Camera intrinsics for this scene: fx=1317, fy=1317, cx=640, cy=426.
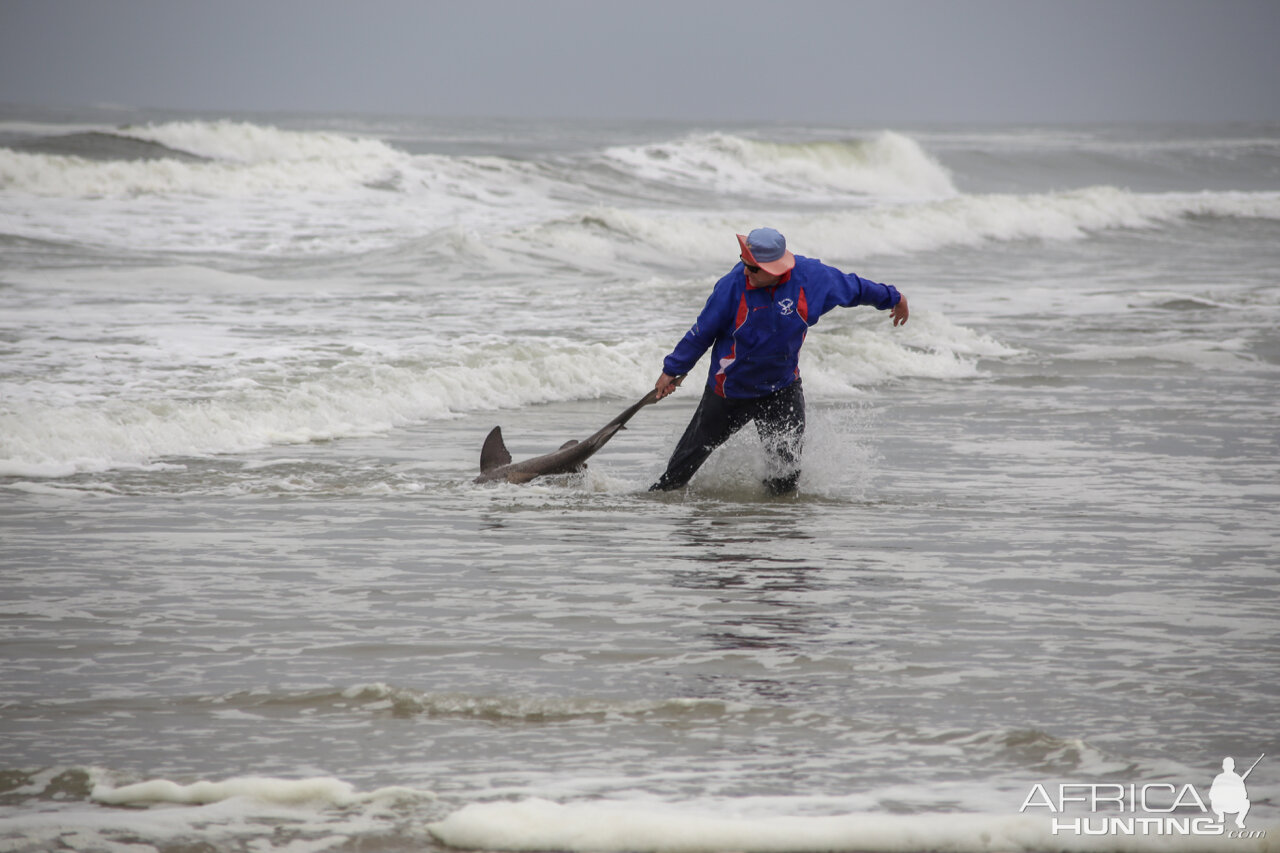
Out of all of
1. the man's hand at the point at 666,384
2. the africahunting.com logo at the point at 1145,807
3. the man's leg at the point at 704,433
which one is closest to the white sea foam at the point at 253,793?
the africahunting.com logo at the point at 1145,807

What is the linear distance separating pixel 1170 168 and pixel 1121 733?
65402mm

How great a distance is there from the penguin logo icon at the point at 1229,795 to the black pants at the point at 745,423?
3822mm

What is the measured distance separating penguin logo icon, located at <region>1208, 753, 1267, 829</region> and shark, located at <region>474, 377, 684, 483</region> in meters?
4.43

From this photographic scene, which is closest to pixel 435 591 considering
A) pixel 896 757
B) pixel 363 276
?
pixel 896 757

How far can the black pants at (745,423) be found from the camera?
736 cm

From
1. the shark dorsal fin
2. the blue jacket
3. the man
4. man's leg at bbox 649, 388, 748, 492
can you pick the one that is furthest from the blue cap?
the shark dorsal fin

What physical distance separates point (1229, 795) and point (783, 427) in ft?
13.3

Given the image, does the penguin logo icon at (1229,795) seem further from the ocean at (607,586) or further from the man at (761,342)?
the man at (761,342)

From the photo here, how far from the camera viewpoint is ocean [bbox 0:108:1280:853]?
359cm

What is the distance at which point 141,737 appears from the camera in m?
3.98

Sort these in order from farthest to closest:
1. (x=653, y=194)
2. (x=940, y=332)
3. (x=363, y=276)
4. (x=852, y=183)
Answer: (x=852, y=183) → (x=653, y=194) → (x=363, y=276) → (x=940, y=332)

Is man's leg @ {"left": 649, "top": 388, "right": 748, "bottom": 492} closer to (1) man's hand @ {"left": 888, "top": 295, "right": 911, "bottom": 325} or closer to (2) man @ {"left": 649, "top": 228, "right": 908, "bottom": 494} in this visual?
(2) man @ {"left": 649, "top": 228, "right": 908, "bottom": 494}

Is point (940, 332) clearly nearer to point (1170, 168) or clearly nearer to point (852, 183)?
point (852, 183)

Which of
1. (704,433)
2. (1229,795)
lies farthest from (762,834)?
(704,433)
